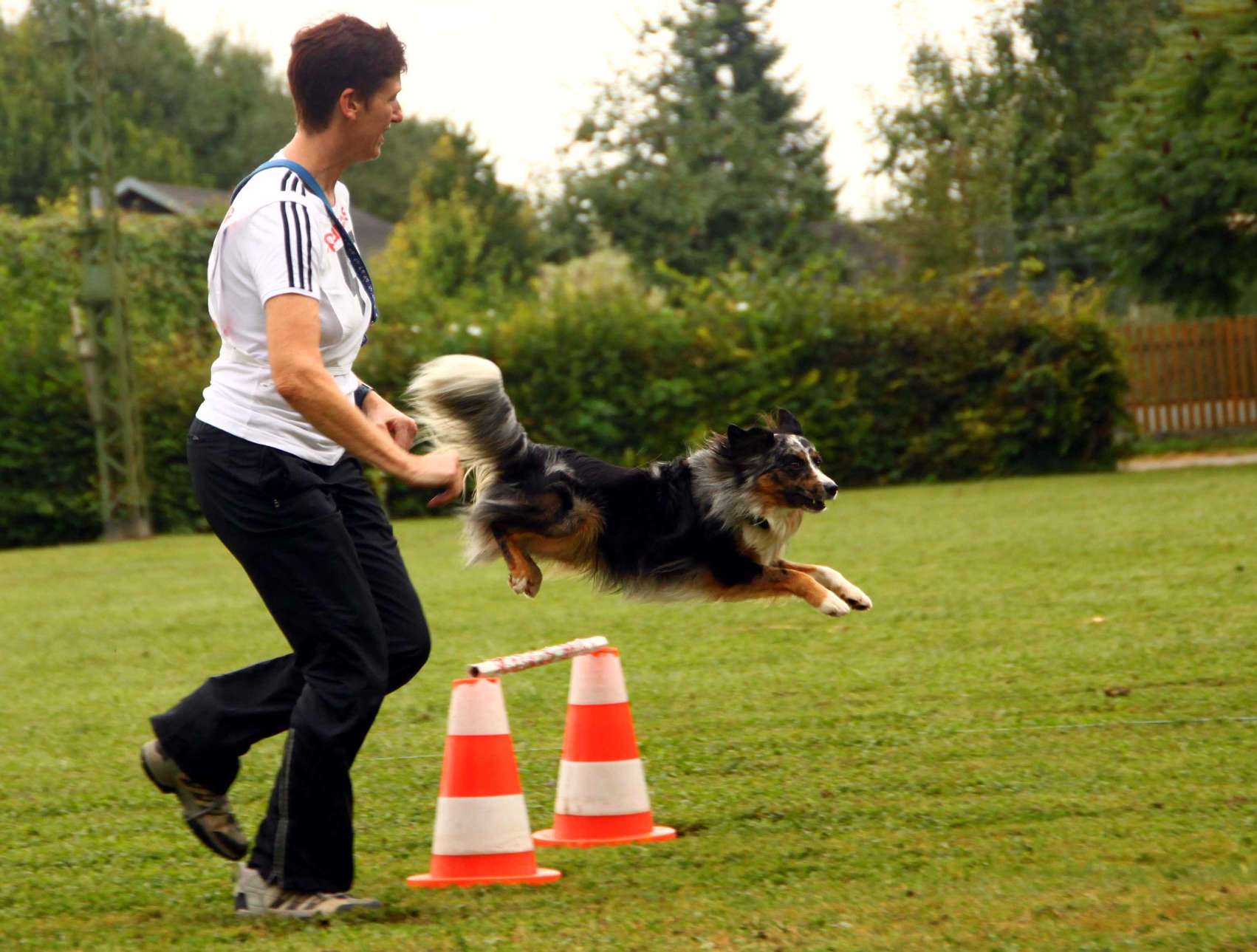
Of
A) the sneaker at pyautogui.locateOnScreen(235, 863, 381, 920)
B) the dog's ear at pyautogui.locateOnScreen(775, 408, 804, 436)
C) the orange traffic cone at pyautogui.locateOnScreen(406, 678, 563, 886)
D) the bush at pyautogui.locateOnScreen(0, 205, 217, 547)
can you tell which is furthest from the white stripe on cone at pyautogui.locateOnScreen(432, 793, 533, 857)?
the bush at pyautogui.locateOnScreen(0, 205, 217, 547)

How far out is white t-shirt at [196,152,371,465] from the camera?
139 inches

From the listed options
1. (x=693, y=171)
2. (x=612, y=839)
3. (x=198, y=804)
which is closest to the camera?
(x=198, y=804)

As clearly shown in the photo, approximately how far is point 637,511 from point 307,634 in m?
2.01

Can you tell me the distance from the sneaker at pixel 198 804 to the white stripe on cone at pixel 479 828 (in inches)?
22.2

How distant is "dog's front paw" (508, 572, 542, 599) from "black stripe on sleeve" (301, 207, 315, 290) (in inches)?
78.8

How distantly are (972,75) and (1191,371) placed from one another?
15921 millimetres

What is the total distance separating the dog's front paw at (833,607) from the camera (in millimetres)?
5523

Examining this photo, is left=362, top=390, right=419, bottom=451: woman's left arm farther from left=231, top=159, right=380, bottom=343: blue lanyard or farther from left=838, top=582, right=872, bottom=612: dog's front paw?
left=838, top=582, right=872, bottom=612: dog's front paw

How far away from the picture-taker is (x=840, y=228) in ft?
148

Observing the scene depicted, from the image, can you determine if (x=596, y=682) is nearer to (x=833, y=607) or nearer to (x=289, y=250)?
(x=833, y=607)

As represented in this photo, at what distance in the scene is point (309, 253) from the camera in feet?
11.6

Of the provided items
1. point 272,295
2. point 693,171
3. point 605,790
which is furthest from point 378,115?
point 693,171

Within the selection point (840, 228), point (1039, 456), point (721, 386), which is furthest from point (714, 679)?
point (840, 228)

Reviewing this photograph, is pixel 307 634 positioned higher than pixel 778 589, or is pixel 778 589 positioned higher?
pixel 307 634
